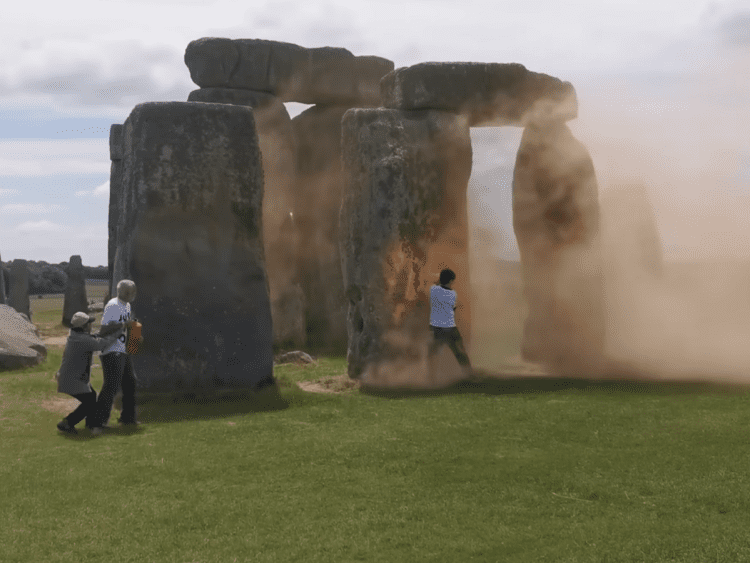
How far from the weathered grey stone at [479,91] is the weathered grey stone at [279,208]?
4.65 metres

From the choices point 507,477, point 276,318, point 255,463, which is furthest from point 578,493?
point 276,318

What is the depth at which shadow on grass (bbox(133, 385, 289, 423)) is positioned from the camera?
26.5ft

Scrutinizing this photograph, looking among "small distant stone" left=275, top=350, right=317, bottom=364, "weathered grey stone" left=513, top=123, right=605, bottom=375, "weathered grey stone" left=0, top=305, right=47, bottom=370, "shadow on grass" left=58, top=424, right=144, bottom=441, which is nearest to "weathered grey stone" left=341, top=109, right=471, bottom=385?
"weathered grey stone" left=513, top=123, right=605, bottom=375

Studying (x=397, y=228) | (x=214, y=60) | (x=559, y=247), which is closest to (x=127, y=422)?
(x=397, y=228)

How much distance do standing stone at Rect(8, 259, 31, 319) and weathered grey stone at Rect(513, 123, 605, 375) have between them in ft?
40.3

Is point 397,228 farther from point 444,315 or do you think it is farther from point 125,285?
point 125,285

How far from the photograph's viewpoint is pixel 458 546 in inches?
178

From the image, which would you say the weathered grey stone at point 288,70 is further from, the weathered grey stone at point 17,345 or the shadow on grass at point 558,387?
the shadow on grass at point 558,387

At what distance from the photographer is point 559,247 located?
1181 cm

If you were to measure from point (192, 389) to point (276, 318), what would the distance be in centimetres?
607

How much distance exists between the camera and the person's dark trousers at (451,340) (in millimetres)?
9359

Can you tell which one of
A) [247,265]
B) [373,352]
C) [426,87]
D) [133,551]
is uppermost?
[426,87]

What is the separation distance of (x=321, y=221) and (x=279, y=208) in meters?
0.72

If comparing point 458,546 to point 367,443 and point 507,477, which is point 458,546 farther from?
point 367,443
